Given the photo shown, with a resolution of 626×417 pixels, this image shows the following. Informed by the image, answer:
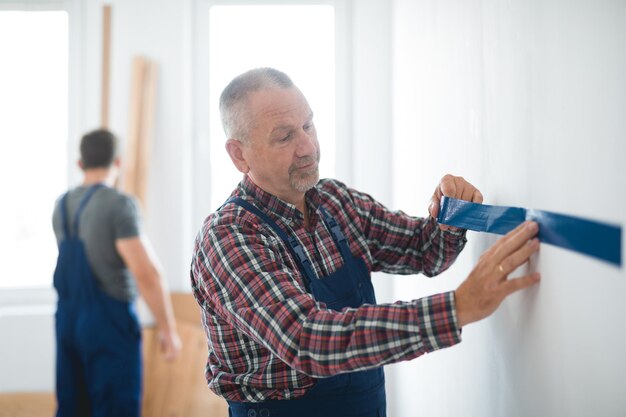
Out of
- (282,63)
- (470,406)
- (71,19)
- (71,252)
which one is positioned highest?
(71,19)

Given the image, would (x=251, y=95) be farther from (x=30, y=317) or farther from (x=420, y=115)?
(x=30, y=317)

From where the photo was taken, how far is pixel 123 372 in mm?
2508

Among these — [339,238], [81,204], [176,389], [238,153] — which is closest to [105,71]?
[81,204]

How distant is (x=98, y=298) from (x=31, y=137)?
1.82 metres

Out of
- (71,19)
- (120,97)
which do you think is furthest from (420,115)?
(71,19)

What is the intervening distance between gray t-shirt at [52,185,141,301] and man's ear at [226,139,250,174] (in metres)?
1.18

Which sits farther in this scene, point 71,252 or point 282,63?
point 282,63

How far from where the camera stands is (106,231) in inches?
99.9

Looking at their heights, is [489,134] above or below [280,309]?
above

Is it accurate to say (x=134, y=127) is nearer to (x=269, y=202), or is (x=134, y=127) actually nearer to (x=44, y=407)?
(x=44, y=407)

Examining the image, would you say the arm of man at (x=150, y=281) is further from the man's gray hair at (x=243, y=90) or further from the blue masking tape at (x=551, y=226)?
the blue masking tape at (x=551, y=226)

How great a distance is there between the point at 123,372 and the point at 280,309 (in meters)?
1.74

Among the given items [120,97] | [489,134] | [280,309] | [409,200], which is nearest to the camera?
[280,309]

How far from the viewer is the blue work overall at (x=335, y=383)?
4.29ft
